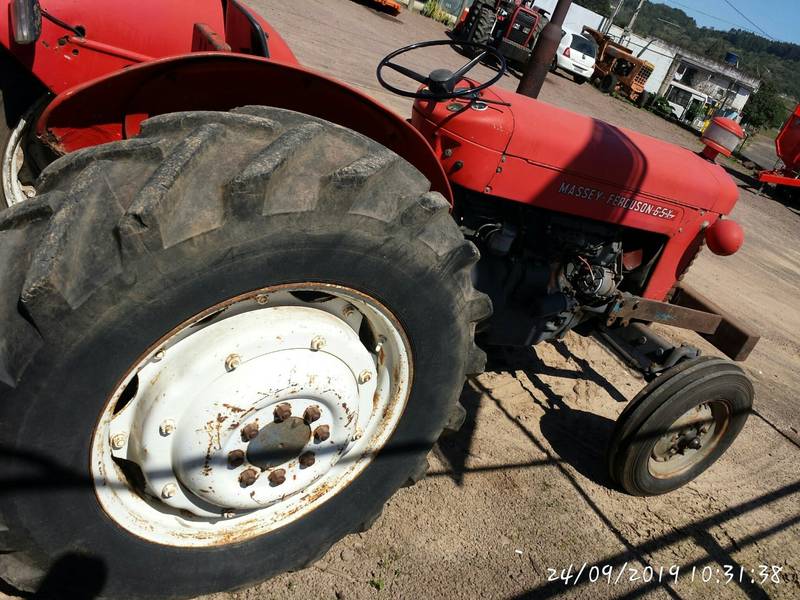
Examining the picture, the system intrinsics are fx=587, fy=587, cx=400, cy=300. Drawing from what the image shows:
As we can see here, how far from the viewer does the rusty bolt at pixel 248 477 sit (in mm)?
1514

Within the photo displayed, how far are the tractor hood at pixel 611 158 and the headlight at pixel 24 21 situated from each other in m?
1.61

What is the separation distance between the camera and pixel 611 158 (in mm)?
2539

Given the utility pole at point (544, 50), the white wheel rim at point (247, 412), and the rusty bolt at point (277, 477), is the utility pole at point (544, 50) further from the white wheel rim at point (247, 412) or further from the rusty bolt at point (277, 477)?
the rusty bolt at point (277, 477)

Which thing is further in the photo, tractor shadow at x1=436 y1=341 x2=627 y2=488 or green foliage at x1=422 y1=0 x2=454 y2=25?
green foliage at x1=422 y1=0 x2=454 y2=25

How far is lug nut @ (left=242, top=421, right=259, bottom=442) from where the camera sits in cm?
147

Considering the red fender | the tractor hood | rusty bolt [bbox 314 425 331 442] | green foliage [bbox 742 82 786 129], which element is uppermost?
green foliage [bbox 742 82 786 129]

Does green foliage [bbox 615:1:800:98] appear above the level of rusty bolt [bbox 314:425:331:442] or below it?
above

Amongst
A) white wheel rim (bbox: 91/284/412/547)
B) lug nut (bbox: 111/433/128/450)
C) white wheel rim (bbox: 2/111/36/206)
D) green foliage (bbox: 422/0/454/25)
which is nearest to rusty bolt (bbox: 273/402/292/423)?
white wheel rim (bbox: 91/284/412/547)

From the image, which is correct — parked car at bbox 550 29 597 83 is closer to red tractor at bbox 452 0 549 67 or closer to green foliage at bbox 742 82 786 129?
red tractor at bbox 452 0 549 67

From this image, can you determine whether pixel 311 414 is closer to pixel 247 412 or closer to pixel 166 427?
pixel 247 412

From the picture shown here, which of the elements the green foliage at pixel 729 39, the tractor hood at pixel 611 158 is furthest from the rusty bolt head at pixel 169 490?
the green foliage at pixel 729 39

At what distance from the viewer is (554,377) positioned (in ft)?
11.2

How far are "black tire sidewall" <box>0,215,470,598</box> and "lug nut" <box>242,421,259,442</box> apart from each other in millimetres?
349

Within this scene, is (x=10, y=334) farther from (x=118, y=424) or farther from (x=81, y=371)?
(x=118, y=424)
